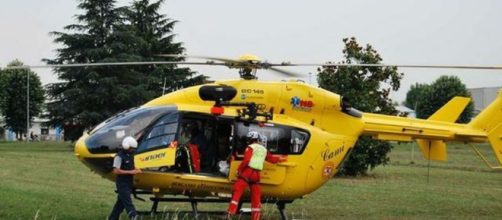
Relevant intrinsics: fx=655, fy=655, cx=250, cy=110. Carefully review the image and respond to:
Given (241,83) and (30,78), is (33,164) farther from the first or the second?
(30,78)

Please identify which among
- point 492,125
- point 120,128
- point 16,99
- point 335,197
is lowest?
point 335,197

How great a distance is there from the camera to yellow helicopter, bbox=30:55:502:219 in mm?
12086

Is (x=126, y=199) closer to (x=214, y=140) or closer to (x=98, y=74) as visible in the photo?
(x=214, y=140)

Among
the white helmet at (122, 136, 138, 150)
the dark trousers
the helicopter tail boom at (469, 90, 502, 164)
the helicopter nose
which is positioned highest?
the helicopter tail boom at (469, 90, 502, 164)

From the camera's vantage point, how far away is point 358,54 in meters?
26.9

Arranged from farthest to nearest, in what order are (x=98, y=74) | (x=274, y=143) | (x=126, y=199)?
(x=98, y=74) < (x=274, y=143) < (x=126, y=199)

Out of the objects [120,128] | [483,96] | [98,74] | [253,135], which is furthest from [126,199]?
[483,96]

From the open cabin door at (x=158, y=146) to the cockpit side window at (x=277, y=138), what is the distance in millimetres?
1328

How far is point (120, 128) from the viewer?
39.6ft

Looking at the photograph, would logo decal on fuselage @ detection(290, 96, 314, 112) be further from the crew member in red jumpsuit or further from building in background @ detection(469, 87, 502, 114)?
building in background @ detection(469, 87, 502, 114)

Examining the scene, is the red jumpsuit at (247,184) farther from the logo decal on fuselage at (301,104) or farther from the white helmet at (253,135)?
the logo decal on fuselage at (301,104)

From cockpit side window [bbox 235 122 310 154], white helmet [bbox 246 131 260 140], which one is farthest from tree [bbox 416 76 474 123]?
white helmet [bbox 246 131 260 140]

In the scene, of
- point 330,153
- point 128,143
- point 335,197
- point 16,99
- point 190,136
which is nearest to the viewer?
point 128,143

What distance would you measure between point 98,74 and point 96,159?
38.8m
